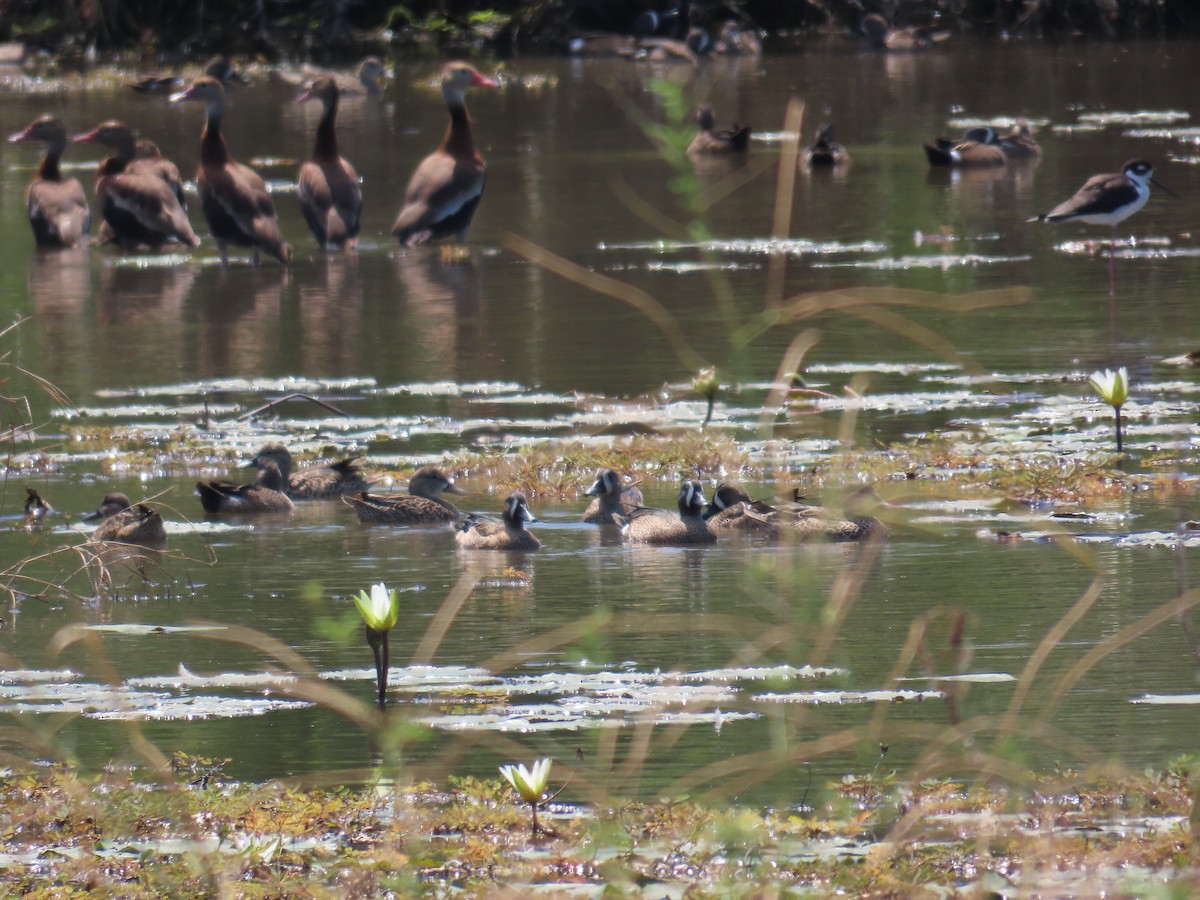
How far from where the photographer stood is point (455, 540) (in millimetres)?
10945

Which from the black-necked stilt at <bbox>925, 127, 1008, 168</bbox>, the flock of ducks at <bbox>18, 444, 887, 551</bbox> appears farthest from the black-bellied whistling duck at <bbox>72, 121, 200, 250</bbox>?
the flock of ducks at <bbox>18, 444, 887, 551</bbox>

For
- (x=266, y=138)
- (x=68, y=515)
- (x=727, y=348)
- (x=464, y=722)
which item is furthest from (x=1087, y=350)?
(x=266, y=138)

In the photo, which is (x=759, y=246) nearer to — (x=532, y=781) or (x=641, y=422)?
(x=641, y=422)

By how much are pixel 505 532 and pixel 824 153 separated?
17294 millimetres

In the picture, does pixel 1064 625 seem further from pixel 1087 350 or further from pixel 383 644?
pixel 1087 350

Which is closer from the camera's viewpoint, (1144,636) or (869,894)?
(869,894)

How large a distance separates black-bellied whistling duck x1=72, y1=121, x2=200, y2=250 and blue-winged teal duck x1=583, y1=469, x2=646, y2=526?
11.8m

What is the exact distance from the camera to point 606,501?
36.6ft

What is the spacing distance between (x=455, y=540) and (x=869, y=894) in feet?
19.3

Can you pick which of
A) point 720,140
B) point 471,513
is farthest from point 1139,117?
point 471,513

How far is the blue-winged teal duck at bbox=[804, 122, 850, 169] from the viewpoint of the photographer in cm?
2702

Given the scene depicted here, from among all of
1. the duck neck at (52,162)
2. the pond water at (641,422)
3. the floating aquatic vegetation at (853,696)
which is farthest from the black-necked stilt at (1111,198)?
the floating aquatic vegetation at (853,696)

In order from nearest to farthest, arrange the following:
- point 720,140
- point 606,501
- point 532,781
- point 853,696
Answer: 1. point 532,781
2. point 853,696
3. point 606,501
4. point 720,140

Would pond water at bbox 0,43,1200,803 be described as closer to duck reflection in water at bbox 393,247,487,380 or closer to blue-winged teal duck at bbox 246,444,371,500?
duck reflection in water at bbox 393,247,487,380
